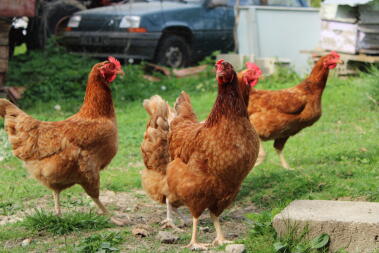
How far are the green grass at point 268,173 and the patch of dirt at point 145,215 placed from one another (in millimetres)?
48

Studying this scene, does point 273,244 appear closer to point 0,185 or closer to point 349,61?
point 0,185

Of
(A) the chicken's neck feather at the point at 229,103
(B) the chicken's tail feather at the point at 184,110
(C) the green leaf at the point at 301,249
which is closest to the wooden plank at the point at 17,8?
(B) the chicken's tail feather at the point at 184,110

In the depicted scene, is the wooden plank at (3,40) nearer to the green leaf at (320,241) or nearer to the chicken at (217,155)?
the chicken at (217,155)

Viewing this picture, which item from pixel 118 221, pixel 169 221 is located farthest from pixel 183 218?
pixel 118 221

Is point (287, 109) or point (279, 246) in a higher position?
point (287, 109)

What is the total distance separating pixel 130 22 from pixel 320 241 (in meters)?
9.60

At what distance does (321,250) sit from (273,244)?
35 cm

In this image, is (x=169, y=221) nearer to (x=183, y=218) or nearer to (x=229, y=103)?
→ (x=183, y=218)

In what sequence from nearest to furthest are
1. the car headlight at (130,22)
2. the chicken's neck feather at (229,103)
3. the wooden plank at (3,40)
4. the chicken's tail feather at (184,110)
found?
1. the chicken's neck feather at (229,103)
2. the chicken's tail feather at (184,110)
3. the wooden plank at (3,40)
4. the car headlight at (130,22)

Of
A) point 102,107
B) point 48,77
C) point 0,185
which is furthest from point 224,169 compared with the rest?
point 48,77

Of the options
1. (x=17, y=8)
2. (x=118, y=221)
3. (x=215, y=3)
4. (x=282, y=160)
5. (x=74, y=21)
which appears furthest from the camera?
(x=215, y=3)

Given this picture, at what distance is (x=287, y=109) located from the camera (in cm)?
750

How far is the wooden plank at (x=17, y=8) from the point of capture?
10.4 metres

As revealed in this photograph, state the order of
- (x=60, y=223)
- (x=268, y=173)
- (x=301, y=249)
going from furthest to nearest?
(x=268, y=173) < (x=60, y=223) < (x=301, y=249)
